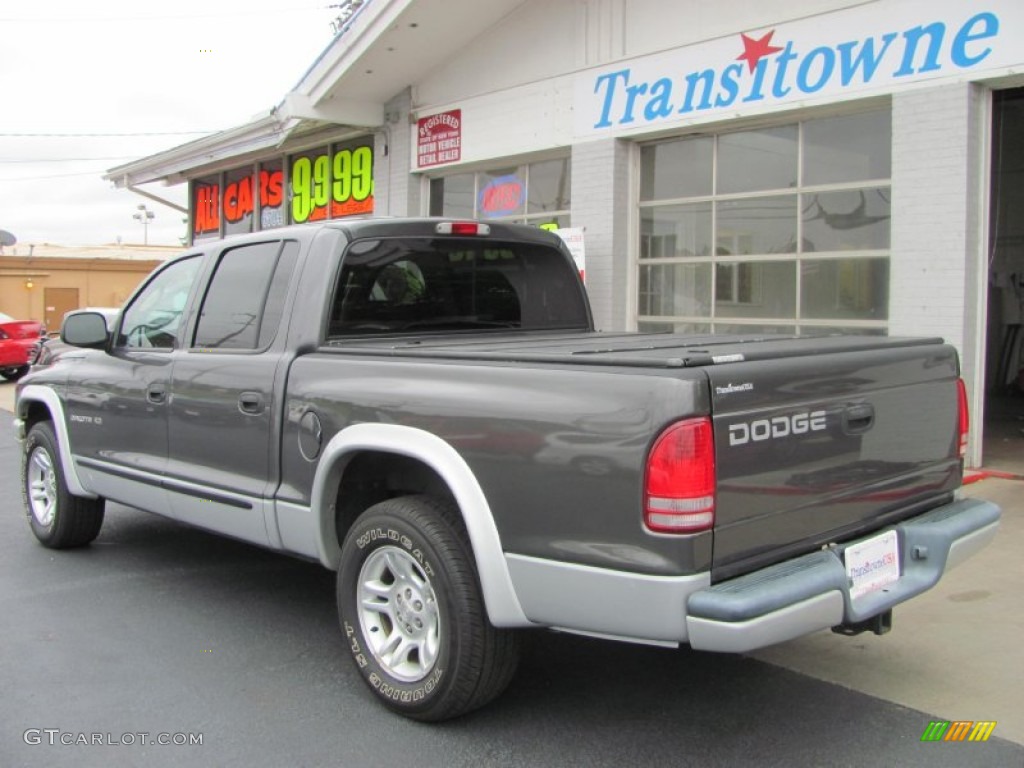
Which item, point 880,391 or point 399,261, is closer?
point 880,391

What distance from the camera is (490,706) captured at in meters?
3.67

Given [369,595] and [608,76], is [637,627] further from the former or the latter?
[608,76]

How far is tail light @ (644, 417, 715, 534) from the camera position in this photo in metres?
2.77

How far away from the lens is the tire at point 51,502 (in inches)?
231

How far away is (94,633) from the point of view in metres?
4.56

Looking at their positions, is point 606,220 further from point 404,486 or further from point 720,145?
point 404,486

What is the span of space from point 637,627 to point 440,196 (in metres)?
11.1

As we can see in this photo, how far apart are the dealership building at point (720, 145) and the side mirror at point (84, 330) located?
614 cm

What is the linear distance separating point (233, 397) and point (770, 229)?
6443mm

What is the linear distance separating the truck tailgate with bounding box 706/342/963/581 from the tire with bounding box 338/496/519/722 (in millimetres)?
923

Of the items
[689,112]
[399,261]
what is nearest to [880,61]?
[689,112]

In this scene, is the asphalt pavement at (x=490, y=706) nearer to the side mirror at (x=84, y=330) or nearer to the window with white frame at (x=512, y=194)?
the side mirror at (x=84, y=330)

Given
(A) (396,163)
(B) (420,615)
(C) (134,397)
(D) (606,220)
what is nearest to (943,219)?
(D) (606,220)

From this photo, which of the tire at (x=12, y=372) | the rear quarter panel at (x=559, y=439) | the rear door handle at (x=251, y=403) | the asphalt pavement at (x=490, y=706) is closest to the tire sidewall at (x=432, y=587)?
the asphalt pavement at (x=490, y=706)
